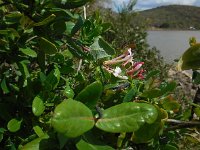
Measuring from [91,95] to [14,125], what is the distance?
0.27 m

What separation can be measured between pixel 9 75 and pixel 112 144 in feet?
1.24

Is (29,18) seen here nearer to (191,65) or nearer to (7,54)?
(7,54)

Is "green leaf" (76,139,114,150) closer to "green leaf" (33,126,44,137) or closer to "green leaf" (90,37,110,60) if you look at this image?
"green leaf" (33,126,44,137)

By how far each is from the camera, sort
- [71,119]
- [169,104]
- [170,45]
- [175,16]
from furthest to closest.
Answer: [175,16]
[170,45]
[169,104]
[71,119]

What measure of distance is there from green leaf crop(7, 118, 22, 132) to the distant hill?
31.8m

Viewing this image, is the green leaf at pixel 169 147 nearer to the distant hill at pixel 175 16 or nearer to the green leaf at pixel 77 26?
the green leaf at pixel 77 26

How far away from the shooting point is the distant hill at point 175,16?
33875 millimetres

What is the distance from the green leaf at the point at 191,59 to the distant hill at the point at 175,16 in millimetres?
31753

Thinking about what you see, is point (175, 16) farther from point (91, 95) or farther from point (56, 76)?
point (91, 95)

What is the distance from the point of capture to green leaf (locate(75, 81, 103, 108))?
0.62 m

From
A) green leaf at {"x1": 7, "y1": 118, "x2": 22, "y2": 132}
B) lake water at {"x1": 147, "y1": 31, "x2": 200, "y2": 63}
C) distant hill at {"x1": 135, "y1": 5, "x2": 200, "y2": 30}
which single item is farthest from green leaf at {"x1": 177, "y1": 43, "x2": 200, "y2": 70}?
distant hill at {"x1": 135, "y1": 5, "x2": 200, "y2": 30}

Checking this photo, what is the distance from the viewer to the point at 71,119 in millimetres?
536

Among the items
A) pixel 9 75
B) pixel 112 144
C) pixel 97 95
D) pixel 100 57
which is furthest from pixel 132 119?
pixel 9 75

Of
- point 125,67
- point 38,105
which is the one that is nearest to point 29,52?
point 38,105
